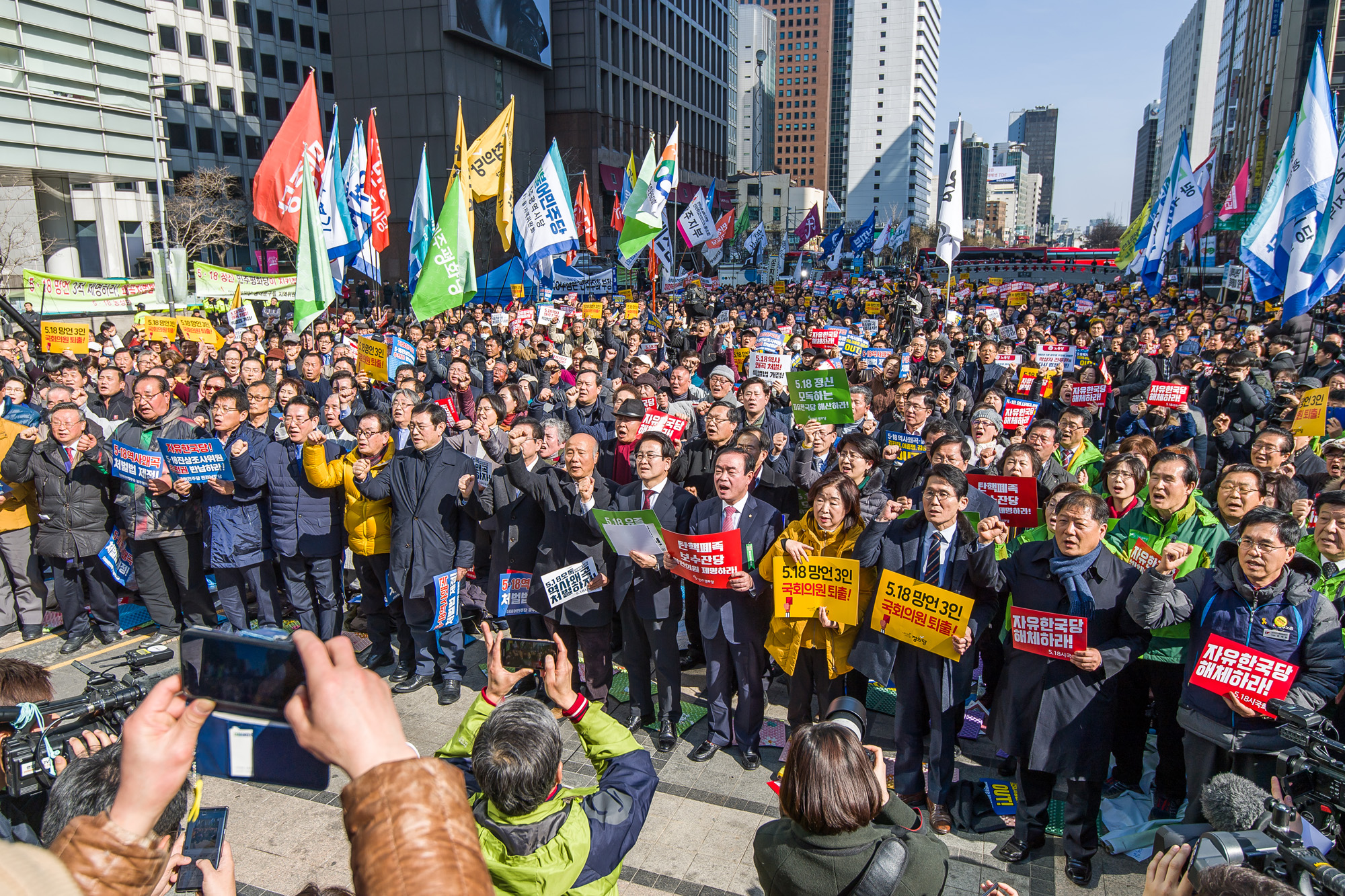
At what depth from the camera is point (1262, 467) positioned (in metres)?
5.77

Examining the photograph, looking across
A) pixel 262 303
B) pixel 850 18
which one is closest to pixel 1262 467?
pixel 262 303

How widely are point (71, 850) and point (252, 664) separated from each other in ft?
1.34

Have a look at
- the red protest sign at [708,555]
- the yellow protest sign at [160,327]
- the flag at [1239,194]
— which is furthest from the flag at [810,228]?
the red protest sign at [708,555]

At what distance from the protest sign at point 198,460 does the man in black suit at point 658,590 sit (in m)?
3.32

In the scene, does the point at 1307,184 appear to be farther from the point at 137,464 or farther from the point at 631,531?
the point at 137,464

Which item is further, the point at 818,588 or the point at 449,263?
the point at 449,263

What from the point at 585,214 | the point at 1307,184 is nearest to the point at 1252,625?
the point at 1307,184

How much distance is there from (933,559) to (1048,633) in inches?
28.5

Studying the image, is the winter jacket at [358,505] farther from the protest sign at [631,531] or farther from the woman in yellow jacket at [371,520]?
the protest sign at [631,531]

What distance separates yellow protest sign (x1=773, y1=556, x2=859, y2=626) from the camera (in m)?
4.75

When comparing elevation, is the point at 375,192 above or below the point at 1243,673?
above

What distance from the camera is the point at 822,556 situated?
4938mm

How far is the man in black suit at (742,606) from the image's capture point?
525cm

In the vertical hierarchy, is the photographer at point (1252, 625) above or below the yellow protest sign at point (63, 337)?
below
